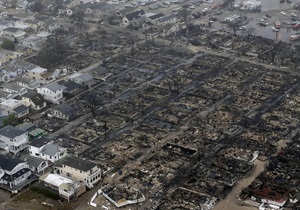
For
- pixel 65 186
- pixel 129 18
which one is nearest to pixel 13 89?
pixel 65 186

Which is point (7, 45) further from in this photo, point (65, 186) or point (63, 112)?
point (65, 186)

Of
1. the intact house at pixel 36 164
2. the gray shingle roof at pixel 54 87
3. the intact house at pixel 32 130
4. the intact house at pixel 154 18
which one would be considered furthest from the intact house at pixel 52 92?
the intact house at pixel 154 18

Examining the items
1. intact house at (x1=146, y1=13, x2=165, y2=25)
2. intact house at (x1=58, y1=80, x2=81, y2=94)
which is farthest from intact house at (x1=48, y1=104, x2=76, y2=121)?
intact house at (x1=146, y1=13, x2=165, y2=25)

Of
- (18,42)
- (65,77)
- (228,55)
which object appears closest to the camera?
(65,77)

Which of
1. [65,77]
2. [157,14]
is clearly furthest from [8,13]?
[65,77]

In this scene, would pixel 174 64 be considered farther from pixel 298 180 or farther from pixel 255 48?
pixel 298 180

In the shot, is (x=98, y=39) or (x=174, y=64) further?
(x=98, y=39)
